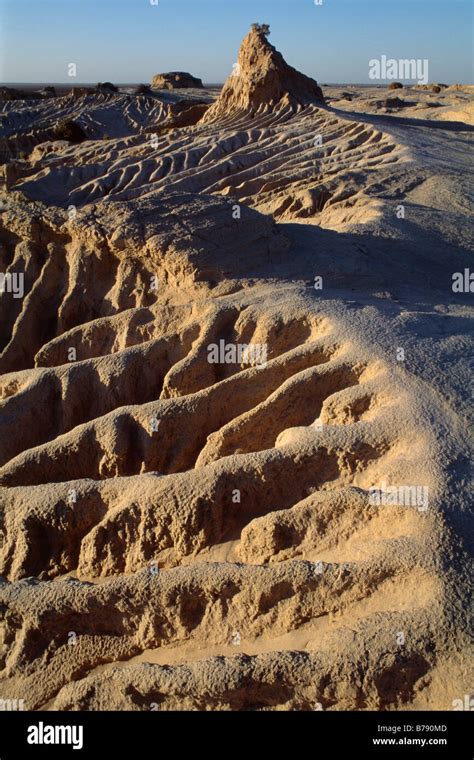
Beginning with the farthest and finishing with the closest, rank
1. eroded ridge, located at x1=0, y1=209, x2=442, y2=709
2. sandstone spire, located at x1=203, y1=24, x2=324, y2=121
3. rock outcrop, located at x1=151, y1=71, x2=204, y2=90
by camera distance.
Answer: rock outcrop, located at x1=151, y1=71, x2=204, y2=90 < sandstone spire, located at x1=203, y1=24, x2=324, y2=121 < eroded ridge, located at x1=0, y1=209, x2=442, y2=709

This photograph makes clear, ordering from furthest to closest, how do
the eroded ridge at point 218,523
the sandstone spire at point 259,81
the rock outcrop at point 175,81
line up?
the rock outcrop at point 175,81, the sandstone spire at point 259,81, the eroded ridge at point 218,523

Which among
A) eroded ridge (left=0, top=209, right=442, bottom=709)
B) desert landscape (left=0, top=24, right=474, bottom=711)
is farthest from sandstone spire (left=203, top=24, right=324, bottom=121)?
eroded ridge (left=0, top=209, right=442, bottom=709)

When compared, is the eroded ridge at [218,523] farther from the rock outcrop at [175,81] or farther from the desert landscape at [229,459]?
the rock outcrop at [175,81]

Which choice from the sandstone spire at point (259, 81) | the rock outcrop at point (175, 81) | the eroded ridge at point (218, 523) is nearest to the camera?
the eroded ridge at point (218, 523)

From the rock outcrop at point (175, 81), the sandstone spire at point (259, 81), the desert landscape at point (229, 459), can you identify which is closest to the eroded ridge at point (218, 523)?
the desert landscape at point (229, 459)

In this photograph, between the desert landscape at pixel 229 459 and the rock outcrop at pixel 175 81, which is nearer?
the desert landscape at pixel 229 459

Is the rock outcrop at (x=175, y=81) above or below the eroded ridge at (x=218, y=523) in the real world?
above

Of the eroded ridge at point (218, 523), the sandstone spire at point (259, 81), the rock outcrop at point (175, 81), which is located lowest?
the eroded ridge at point (218, 523)

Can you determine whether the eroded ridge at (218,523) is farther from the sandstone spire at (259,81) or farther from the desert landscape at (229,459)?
the sandstone spire at (259,81)

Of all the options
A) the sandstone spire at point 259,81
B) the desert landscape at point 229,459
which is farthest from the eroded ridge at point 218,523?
the sandstone spire at point 259,81

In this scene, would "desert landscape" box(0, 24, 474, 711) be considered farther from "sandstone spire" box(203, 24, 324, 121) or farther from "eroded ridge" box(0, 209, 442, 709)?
"sandstone spire" box(203, 24, 324, 121)
